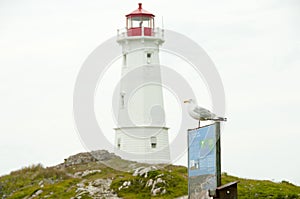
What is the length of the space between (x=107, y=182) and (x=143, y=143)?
6.43 meters

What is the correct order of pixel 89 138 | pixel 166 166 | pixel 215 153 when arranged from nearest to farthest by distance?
pixel 215 153
pixel 89 138
pixel 166 166

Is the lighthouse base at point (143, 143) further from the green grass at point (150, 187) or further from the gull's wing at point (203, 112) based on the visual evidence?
the gull's wing at point (203, 112)

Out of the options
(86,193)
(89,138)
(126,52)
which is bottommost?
(86,193)

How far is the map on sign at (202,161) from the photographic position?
18.3 m

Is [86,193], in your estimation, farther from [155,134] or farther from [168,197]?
[155,134]

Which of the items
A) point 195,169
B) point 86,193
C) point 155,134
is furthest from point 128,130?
point 195,169

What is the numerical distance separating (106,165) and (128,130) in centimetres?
235

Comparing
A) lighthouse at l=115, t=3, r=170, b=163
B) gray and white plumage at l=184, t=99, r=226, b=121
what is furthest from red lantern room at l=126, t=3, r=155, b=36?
gray and white plumage at l=184, t=99, r=226, b=121

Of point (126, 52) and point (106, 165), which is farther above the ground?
point (126, 52)

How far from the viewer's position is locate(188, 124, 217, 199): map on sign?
18328mm

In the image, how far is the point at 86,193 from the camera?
30.9 m

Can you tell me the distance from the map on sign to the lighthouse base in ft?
61.7

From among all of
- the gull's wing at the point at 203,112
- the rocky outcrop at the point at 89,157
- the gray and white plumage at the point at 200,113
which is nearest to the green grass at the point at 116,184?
the rocky outcrop at the point at 89,157

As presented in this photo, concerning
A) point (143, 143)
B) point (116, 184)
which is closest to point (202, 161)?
point (116, 184)
